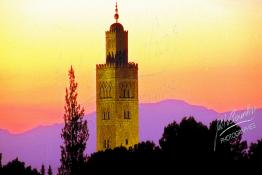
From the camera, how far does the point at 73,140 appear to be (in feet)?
404

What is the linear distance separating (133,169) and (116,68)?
31530 millimetres

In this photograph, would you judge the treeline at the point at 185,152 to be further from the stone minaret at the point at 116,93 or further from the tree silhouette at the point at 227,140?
the stone minaret at the point at 116,93

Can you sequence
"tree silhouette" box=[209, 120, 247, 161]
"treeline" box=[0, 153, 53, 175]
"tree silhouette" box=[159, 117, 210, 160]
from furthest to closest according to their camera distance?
"treeline" box=[0, 153, 53, 175]
"tree silhouette" box=[209, 120, 247, 161]
"tree silhouette" box=[159, 117, 210, 160]

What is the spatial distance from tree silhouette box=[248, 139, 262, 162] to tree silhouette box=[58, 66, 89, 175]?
10276 millimetres

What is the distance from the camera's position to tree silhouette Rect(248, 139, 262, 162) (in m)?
119

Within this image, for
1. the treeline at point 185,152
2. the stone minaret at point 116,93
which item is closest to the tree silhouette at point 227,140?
the treeline at point 185,152

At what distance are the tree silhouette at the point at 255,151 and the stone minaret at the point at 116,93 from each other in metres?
23.7

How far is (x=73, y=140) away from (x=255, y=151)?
11320mm

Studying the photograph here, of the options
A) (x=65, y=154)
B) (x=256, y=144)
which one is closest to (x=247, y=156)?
(x=256, y=144)

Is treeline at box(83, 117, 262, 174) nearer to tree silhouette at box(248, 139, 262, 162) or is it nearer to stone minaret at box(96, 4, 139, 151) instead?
tree silhouette at box(248, 139, 262, 162)

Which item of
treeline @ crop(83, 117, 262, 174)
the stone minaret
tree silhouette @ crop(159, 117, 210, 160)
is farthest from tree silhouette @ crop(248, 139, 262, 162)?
the stone minaret

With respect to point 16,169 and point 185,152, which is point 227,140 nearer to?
point 185,152

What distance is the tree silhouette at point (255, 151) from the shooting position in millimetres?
119000

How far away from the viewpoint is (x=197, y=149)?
119 metres
